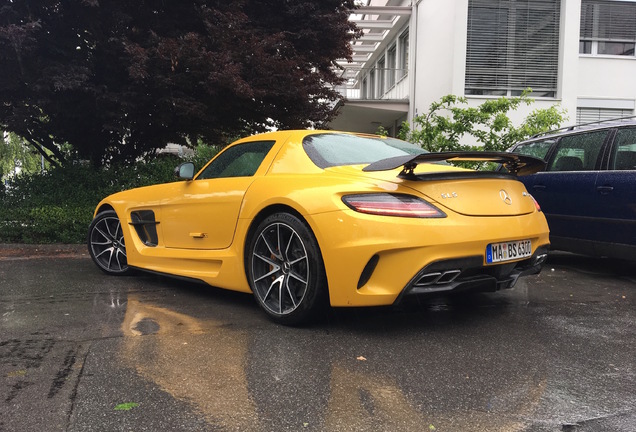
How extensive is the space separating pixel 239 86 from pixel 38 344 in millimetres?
4802

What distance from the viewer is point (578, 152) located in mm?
5488

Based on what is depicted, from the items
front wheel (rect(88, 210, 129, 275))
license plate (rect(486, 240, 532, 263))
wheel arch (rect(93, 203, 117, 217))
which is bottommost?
front wheel (rect(88, 210, 129, 275))

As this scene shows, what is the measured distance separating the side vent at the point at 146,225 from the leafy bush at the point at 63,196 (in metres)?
3.11

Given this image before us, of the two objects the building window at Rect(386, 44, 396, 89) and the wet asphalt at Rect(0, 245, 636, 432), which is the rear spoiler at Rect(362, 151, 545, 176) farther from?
the building window at Rect(386, 44, 396, 89)

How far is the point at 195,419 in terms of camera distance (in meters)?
2.16

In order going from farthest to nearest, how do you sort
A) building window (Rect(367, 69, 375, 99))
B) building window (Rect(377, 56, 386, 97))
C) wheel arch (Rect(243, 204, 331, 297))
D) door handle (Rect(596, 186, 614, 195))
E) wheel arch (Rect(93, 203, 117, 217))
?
building window (Rect(367, 69, 375, 99)), building window (Rect(377, 56, 386, 97)), wheel arch (Rect(93, 203, 117, 217)), door handle (Rect(596, 186, 614, 195)), wheel arch (Rect(243, 204, 331, 297))

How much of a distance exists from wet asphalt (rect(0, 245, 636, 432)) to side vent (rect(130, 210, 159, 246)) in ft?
1.96

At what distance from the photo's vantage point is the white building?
13133mm

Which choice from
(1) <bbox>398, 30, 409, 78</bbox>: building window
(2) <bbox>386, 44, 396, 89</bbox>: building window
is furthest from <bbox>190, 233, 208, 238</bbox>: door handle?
(2) <bbox>386, 44, 396, 89</bbox>: building window

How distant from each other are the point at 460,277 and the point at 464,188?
1.90ft

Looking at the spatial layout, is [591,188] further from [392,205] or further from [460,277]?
[392,205]

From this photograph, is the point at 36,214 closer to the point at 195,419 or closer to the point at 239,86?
the point at 239,86

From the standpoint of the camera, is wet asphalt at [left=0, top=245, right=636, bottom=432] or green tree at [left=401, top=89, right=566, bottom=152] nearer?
wet asphalt at [left=0, top=245, right=636, bottom=432]

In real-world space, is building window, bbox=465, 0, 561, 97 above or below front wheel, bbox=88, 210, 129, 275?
above
